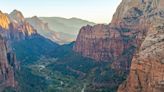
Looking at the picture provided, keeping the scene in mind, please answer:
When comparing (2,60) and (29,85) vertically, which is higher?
(2,60)

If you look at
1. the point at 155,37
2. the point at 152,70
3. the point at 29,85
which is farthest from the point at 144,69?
the point at 29,85

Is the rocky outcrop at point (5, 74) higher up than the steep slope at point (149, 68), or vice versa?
the steep slope at point (149, 68)

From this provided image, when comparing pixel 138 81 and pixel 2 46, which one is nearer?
pixel 138 81

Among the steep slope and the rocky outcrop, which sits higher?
the steep slope

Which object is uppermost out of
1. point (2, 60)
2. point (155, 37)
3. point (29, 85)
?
point (155, 37)

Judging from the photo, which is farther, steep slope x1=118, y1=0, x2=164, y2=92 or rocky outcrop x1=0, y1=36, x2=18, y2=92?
rocky outcrop x1=0, y1=36, x2=18, y2=92

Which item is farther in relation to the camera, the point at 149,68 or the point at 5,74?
the point at 5,74

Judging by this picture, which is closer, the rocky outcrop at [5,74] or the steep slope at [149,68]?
the steep slope at [149,68]

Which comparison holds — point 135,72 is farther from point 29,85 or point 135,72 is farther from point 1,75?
point 29,85

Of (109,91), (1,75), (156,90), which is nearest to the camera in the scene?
(156,90)

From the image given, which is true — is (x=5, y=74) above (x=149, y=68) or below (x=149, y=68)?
below

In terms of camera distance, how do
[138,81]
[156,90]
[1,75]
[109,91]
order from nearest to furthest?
[156,90], [138,81], [1,75], [109,91]
